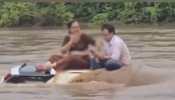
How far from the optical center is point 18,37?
30.7 m

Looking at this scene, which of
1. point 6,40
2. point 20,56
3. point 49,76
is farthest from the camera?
point 6,40

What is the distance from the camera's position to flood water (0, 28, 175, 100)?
12.3 m

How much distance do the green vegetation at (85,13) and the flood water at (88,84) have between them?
9786 mm

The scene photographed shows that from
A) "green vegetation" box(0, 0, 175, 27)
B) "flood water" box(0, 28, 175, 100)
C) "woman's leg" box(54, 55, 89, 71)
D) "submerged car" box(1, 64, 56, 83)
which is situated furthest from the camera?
"green vegetation" box(0, 0, 175, 27)

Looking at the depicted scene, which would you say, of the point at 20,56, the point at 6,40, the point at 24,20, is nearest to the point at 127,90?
the point at 20,56

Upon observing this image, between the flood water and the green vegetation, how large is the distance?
32.1ft

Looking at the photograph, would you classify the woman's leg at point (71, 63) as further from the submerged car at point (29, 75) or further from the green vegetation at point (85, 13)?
the green vegetation at point (85, 13)

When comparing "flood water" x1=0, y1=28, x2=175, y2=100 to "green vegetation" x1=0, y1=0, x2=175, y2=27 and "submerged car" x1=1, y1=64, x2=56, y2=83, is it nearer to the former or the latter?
"submerged car" x1=1, y1=64, x2=56, y2=83

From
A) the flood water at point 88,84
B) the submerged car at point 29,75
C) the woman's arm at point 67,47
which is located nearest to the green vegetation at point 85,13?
the flood water at point 88,84

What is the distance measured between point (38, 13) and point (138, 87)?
29.2 meters

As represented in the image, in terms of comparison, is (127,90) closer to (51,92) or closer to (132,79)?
(132,79)

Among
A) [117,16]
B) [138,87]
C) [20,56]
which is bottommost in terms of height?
[117,16]

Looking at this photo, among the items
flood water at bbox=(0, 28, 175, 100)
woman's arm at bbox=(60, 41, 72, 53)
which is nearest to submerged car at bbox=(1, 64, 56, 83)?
flood water at bbox=(0, 28, 175, 100)

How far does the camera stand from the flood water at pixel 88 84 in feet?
40.5
